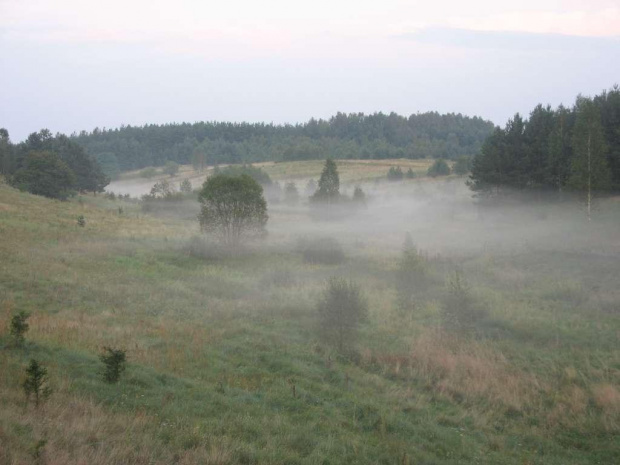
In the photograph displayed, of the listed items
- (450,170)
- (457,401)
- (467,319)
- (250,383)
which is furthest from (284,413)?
(450,170)

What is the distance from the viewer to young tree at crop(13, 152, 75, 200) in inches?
1965

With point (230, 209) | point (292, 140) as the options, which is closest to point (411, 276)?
point (230, 209)

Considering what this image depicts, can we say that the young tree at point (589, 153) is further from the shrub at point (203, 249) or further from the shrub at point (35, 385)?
the shrub at point (35, 385)

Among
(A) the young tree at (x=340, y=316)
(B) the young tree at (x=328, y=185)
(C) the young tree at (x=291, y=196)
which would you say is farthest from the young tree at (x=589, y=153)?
(C) the young tree at (x=291, y=196)

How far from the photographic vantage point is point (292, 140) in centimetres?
14425

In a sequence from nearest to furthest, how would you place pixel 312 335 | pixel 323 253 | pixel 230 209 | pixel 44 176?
pixel 312 335 < pixel 323 253 < pixel 230 209 < pixel 44 176

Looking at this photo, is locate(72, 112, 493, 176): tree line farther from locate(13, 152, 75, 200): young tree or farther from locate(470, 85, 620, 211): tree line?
locate(470, 85, 620, 211): tree line

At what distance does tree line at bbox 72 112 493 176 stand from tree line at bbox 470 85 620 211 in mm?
67798

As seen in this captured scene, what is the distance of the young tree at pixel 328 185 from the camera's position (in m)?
48.0

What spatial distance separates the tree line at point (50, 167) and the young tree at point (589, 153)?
154 feet

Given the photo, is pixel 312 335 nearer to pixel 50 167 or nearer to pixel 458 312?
pixel 458 312

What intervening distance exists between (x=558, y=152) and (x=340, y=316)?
34.9m

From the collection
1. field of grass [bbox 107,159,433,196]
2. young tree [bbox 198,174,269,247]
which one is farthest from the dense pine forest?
field of grass [bbox 107,159,433,196]

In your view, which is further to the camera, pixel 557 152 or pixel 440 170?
pixel 440 170
